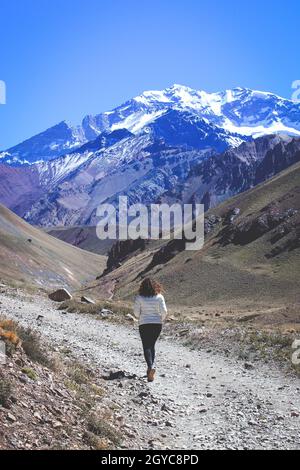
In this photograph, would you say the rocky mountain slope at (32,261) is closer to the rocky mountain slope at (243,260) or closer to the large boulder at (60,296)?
the rocky mountain slope at (243,260)

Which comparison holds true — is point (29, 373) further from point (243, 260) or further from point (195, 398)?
point (243, 260)

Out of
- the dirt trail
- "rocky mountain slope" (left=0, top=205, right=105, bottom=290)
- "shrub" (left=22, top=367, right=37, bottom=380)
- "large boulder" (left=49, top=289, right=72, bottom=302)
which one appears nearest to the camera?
the dirt trail

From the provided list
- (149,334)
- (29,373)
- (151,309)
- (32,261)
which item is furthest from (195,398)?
(32,261)

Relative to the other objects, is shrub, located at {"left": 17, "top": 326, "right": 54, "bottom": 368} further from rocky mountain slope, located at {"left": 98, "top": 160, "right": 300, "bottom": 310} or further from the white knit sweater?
rocky mountain slope, located at {"left": 98, "top": 160, "right": 300, "bottom": 310}

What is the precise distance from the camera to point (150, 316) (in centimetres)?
1548

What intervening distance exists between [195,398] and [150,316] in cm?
267

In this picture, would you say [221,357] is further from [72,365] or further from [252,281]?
[252,281]

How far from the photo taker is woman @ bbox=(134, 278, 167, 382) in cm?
1545

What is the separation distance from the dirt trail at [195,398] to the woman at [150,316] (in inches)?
40.4

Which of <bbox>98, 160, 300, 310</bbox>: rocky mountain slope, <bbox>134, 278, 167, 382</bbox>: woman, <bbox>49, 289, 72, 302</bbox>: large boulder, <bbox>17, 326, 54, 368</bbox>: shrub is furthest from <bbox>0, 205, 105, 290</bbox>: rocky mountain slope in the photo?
<bbox>17, 326, 54, 368</bbox>: shrub

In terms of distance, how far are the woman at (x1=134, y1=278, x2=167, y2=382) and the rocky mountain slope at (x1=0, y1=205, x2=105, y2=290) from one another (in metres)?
70.5

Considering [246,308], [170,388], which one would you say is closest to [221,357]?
[170,388]
